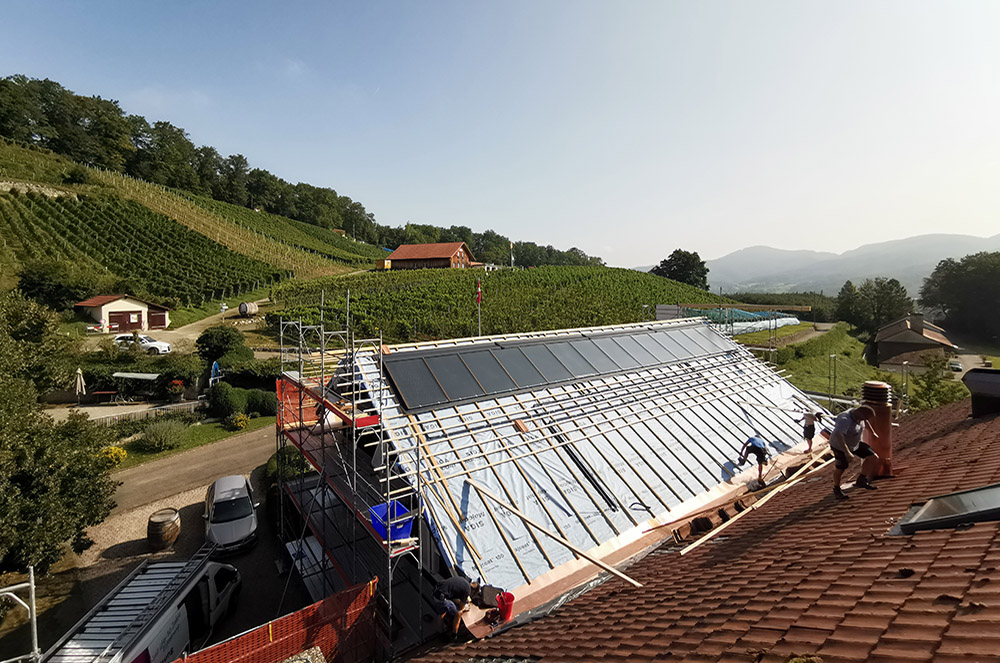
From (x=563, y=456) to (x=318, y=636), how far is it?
19.3 feet

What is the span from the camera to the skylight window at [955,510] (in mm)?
4137

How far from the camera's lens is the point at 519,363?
1365cm

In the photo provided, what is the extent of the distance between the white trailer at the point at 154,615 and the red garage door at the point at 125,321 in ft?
122

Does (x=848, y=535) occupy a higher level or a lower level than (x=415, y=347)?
lower

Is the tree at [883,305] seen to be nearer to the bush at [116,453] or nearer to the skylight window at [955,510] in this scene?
the skylight window at [955,510]

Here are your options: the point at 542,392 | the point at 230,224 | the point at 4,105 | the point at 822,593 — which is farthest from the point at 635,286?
the point at 4,105

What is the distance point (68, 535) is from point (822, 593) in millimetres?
16513

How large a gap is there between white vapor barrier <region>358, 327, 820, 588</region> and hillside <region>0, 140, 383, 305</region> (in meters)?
49.6

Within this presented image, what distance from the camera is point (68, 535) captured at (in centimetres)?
1190

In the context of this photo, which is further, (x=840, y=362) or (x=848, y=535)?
(x=840, y=362)

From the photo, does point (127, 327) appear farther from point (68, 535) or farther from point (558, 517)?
point (558, 517)

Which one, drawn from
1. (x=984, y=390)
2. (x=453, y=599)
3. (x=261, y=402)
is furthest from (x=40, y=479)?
(x=984, y=390)

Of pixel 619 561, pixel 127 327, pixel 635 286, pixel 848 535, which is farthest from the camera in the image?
pixel 635 286

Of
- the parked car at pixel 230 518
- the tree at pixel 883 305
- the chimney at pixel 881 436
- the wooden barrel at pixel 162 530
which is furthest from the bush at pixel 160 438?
the tree at pixel 883 305
